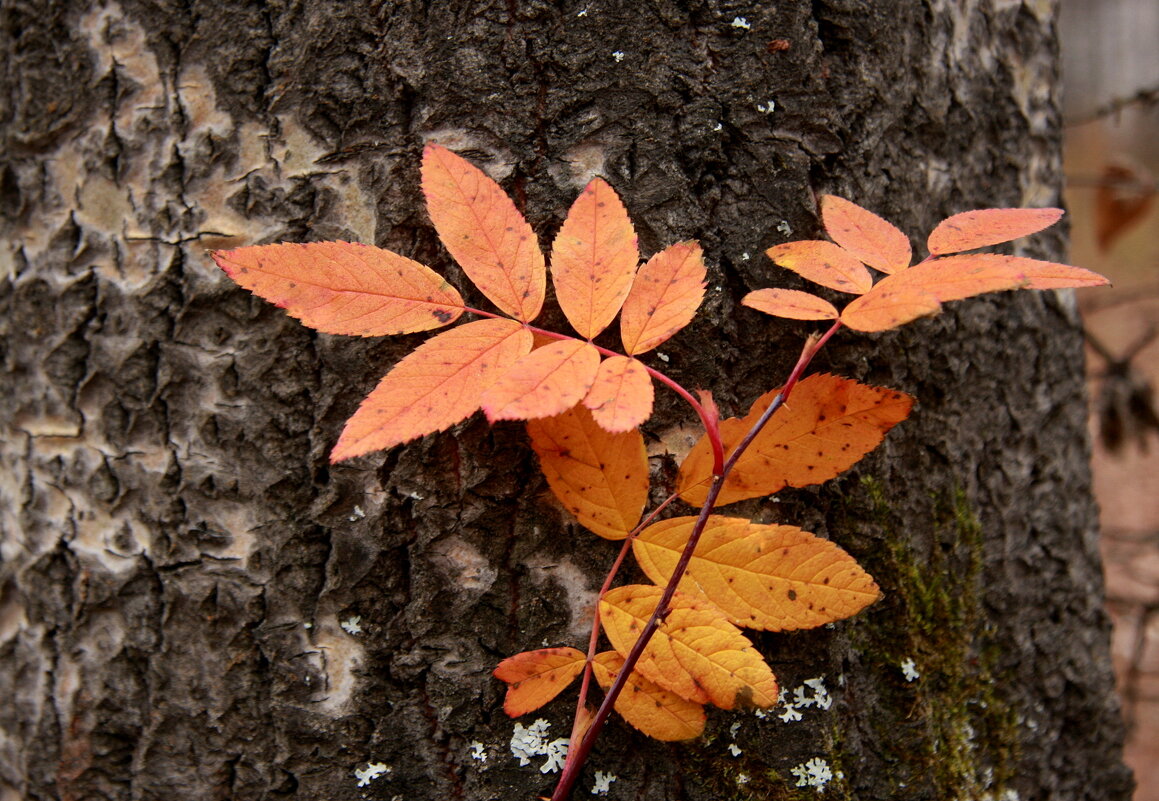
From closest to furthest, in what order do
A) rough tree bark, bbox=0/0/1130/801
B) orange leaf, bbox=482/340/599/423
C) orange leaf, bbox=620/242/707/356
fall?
orange leaf, bbox=482/340/599/423, orange leaf, bbox=620/242/707/356, rough tree bark, bbox=0/0/1130/801

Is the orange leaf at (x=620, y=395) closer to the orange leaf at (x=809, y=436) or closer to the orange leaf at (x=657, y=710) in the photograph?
the orange leaf at (x=809, y=436)

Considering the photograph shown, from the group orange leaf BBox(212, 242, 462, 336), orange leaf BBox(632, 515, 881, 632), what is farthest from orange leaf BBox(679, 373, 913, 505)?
orange leaf BBox(212, 242, 462, 336)

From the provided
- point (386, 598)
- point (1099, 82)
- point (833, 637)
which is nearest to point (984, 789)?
point (833, 637)

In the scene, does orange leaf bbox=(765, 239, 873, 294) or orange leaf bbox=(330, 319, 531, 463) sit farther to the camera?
orange leaf bbox=(765, 239, 873, 294)

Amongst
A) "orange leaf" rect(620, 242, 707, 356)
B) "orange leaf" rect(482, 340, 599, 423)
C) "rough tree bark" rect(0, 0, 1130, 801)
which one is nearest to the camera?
"orange leaf" rect(482, 340, 599, 423)

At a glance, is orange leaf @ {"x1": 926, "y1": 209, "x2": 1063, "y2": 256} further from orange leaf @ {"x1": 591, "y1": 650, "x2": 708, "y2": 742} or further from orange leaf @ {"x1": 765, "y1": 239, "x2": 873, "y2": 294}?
orange leaf @ {"x1": 591, "y1": 650, "x2": 708, "y2": 742}

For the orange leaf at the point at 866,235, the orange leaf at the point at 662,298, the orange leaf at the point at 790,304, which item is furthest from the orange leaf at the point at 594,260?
the orange leaf at the point at 866,235

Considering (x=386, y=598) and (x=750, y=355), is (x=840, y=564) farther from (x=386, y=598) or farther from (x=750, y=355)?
(x=386, y=598)

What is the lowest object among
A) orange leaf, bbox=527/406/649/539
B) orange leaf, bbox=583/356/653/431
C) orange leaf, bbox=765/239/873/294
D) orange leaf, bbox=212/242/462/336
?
orange leaf, bbox=527/406/649/539
